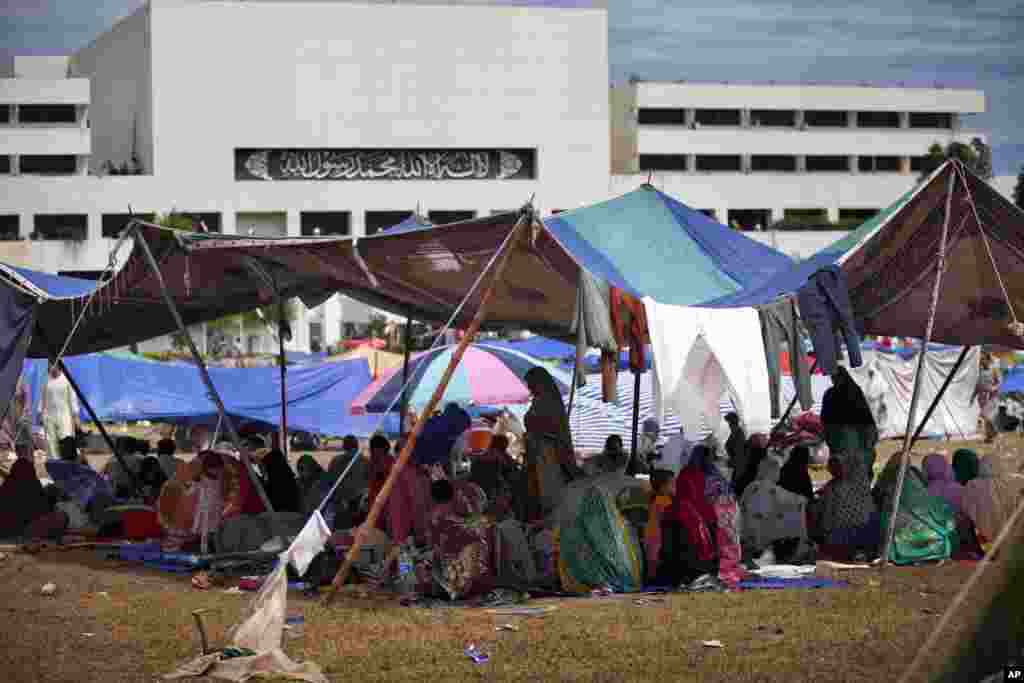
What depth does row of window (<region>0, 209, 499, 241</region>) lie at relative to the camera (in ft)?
204

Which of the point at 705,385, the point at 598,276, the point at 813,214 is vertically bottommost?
the point at 705,385

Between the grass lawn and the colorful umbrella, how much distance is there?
7285 mm

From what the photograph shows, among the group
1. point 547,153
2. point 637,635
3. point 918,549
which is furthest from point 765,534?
point 547,153

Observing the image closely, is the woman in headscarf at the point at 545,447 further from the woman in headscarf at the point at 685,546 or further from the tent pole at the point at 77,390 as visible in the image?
the tent pole at the point at 77,390

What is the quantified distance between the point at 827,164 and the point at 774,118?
10.8 ft

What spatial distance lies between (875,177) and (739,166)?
247 inches

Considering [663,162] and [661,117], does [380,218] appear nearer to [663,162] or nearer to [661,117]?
[663,162]

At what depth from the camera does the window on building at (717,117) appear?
71.7 meters

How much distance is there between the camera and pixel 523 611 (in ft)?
27.1

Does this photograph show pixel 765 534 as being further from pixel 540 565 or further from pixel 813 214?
pixel 813 214

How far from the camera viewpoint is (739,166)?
70.9m

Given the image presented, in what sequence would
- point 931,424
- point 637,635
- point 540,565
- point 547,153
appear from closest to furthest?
point 637,635, point 540,565, point 931,424, point 547,153

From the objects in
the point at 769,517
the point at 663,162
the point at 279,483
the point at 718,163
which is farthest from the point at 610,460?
the point at 718,163

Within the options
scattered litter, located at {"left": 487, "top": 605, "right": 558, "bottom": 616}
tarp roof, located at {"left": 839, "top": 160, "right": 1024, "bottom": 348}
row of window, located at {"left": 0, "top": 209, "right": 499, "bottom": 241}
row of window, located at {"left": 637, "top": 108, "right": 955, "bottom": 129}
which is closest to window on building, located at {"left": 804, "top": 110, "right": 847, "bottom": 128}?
row of window, located at {"left": 637, "top": 108, "right": 955, "bottom": 129}
